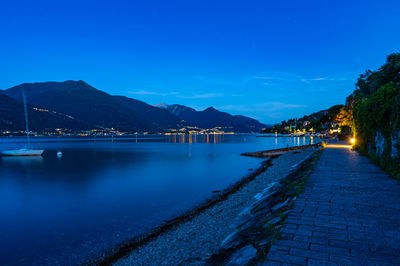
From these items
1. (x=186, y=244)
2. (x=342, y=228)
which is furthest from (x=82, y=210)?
(x=342, y=228)

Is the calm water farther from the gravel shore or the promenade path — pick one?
the promenade path

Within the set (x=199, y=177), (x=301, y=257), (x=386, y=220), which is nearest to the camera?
(x=301, y=257)

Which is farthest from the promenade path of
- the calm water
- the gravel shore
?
the calm water

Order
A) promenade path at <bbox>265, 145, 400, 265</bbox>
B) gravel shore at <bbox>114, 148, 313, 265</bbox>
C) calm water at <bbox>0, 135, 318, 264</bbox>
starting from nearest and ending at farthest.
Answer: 1. promenade path at <bbox>265, 145, 400, 265</bbox>
2. gravel shore at <bbox>114, 148, 313, 265</bbox>
3. calm water at <bbox>0, 135, 318, 264</bbox>

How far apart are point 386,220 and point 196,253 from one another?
18.0 ft

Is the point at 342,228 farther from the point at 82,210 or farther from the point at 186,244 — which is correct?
the point at 82,210

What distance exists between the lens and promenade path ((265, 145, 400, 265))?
408 cm

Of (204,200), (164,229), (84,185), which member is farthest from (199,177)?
(164,229)

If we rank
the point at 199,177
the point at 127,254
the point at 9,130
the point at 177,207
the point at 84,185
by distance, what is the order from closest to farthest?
the point at 127,254 → the point at 177,207 → the point at 84,185 → the point at 199,177 → the point at 9,130

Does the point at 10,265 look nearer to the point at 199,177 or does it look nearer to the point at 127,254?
the point at 127,254

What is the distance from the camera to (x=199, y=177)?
29406 mm

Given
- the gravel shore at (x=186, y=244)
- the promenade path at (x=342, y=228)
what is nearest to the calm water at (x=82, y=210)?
the gravel shore at (x=186, y=244)

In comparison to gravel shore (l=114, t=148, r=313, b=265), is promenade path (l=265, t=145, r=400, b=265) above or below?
above

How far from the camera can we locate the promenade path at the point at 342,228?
161 inches
